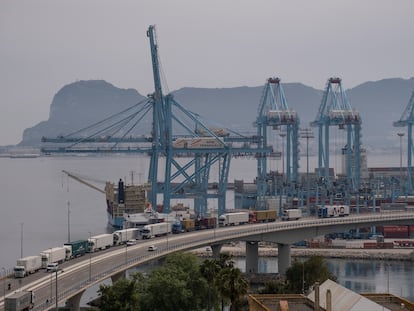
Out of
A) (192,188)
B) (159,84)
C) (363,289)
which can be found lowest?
(363,289)

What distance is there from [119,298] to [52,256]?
8.55m

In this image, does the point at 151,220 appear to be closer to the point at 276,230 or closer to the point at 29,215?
the point at 276,230

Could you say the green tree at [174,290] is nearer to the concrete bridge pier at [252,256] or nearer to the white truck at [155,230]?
the white truck at [155,230]

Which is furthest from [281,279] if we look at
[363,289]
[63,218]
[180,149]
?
[63,218]

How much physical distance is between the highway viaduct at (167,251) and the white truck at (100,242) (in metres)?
0.47

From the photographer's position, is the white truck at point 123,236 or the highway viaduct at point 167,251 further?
the white truck at point 123,236

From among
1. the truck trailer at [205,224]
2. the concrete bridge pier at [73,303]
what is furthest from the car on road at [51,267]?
the truck trailer at [205,224]

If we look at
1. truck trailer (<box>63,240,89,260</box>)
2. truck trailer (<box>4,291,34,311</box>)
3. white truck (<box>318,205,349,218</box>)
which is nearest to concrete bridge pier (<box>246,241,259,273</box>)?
white truck (<box>318,205,349,218</box>)

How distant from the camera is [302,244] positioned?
5712cm

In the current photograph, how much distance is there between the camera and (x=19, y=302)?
2341cm

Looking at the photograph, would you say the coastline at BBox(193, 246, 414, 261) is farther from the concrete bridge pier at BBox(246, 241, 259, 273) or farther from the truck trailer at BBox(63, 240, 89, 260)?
the truck trailer at BBox(63, 240, 89, 260)

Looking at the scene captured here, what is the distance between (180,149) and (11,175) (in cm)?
13145

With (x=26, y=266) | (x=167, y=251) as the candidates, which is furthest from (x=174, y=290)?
(x=167, y=251)

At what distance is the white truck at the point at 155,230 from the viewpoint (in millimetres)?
43125
